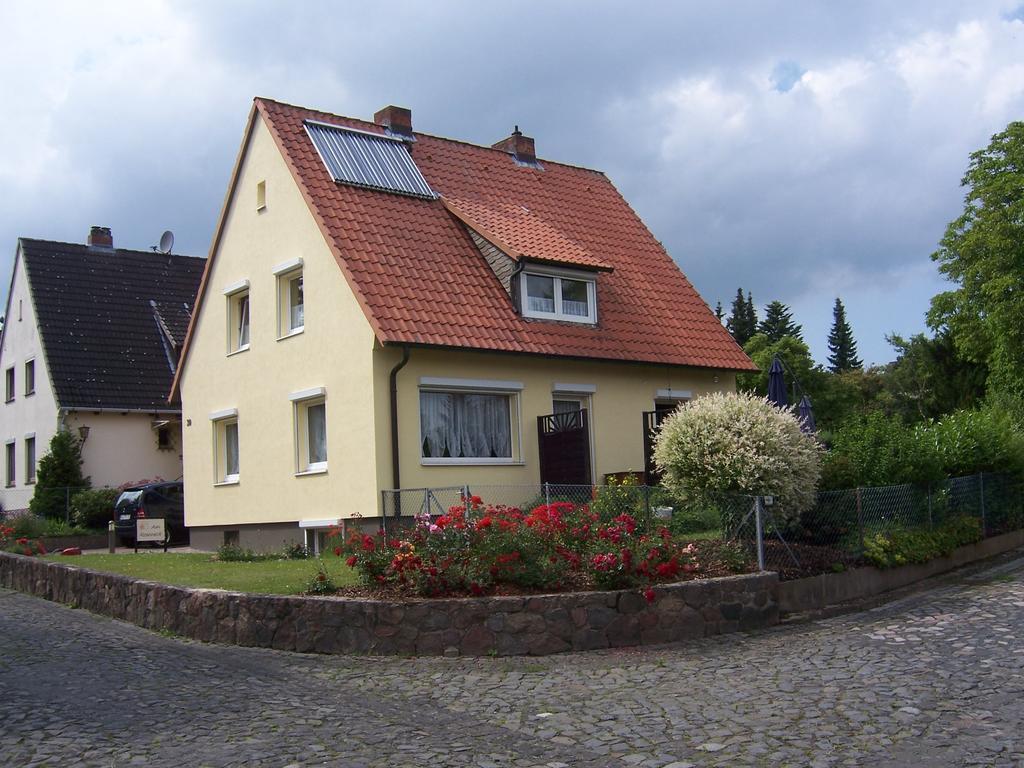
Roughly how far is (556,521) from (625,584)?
1.12 metres

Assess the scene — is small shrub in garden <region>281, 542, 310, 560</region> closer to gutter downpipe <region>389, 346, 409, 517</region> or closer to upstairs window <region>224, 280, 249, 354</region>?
gutter downpipe <region>389, 346, 409, 517</region>

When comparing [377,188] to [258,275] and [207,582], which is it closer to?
[258,275]

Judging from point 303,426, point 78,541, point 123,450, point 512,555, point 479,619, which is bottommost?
point 479,619

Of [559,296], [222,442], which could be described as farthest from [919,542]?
[222,442]

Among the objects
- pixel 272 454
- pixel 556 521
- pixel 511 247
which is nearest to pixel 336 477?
pixel 272 454

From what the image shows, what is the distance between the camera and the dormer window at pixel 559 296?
1992cm

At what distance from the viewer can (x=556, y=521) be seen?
1188 cm

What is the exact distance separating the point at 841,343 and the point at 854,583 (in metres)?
87.1

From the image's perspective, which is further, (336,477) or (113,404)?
(113,404)

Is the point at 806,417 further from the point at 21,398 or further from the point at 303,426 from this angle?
the point at 21,398

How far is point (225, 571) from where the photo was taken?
14969mm

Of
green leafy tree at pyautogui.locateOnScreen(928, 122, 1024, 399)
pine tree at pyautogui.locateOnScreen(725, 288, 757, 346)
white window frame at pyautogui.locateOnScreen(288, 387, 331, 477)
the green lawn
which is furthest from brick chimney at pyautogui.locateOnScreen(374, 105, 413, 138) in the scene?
pine tree at pyautogui.locateOnScreen(725, 288, 757, 346)

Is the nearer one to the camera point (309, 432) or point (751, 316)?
point (309, 432)

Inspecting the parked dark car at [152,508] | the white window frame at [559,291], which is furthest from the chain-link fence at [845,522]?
the parked dark car at [152,508]
